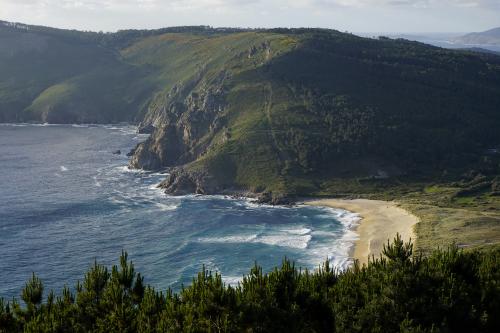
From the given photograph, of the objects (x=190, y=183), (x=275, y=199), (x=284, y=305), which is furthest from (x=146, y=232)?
(x=284, y=305)

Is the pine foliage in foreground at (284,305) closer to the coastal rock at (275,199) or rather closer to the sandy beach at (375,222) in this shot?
the sandy beach at (375,222)

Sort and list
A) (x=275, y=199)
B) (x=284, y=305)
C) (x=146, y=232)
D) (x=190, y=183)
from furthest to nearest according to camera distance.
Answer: (x=190, y=183) → (x=275, y=199) → (x=146, y=232) → (x=284, y=305)

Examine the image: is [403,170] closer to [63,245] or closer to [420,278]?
[63,245]

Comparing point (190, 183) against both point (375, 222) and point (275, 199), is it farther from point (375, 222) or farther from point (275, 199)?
point (375, 222)

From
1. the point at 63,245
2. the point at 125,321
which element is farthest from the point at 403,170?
Result: the point at 125,321

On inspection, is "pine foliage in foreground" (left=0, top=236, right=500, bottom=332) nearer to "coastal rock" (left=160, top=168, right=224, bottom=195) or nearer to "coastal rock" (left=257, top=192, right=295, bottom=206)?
"coastal rock" (left=257, top=192, right=295, bottom=206)

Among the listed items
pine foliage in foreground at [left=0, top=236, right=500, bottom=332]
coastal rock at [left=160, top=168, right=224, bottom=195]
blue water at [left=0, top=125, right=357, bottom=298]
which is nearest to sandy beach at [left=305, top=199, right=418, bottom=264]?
blue water at [left=0, top=125, right=357, bottom=298]
